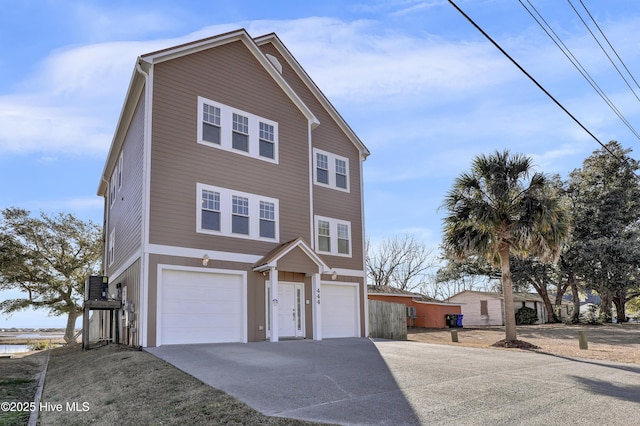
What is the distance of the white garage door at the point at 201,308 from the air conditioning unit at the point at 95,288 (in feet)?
13.6

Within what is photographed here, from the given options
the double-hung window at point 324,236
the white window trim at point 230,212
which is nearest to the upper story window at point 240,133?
the white window trim at point 230,212

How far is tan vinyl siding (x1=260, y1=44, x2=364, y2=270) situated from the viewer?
66.9 feet

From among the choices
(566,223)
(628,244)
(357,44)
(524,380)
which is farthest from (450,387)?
(628,244)

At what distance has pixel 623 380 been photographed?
10.3 metres

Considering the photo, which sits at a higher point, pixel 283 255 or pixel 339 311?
pixel 283 255

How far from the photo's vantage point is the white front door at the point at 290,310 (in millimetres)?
17656

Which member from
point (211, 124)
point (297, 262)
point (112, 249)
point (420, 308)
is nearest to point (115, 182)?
point (112, 249)

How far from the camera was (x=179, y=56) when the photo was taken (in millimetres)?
16375

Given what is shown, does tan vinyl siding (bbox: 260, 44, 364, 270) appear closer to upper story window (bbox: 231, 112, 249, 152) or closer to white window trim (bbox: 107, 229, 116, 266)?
upper story window (bbox: 231, 112, 249, 152)

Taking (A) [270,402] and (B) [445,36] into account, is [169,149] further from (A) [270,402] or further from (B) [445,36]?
(A) [270,402]

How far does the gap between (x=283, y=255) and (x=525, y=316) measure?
28.4m

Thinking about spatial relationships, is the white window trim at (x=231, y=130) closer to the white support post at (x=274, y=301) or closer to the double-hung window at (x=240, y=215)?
the double-hung window at (x=240, y=215)

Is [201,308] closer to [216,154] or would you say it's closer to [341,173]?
[216,154]

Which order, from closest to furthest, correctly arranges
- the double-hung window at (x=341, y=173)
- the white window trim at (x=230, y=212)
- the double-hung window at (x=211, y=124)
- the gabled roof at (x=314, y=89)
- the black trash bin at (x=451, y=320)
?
the white window trim at (x=230, y=212) < the double-hung window at (x=211, y=124) < the gabled roof at (x=314, y=89) < the double-hung window at (x=341, y=173) < the black trash bin at (x=451, y=320)
